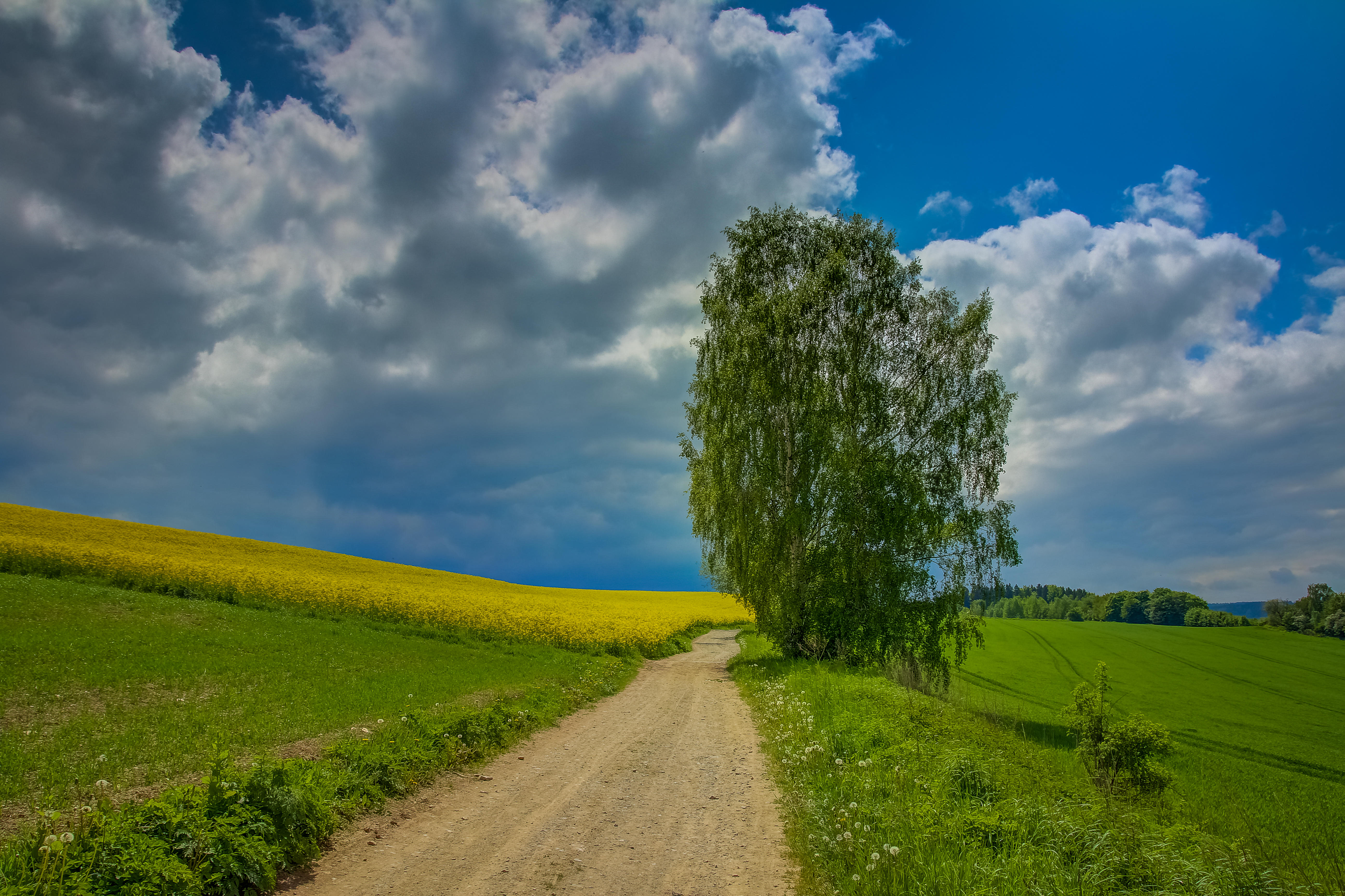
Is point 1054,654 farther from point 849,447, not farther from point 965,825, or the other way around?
point 965,825

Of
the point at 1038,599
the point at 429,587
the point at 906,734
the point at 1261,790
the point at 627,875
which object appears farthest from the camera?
the point at 1038,599

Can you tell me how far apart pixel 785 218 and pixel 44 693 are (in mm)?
26212

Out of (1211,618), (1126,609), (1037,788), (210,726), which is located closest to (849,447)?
(1037,788)

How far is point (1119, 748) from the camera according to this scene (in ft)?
44.8

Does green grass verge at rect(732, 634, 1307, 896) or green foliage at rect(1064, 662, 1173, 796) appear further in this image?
green foliage at rect(1064, 662, 1173, 796)

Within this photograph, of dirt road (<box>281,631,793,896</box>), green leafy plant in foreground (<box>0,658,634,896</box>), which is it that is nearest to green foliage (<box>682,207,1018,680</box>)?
dirt road (<box>281,631,793,896</box>)

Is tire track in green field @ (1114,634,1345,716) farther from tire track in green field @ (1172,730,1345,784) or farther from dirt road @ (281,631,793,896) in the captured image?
dirt road @ (281,631,793,896)

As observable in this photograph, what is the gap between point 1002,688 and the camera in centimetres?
3177

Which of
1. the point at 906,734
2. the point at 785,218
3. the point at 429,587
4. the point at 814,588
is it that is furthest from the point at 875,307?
the point at 429,587

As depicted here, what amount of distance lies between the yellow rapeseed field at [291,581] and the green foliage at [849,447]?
29.2ft

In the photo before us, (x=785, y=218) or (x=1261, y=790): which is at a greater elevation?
(x=785, y=218)

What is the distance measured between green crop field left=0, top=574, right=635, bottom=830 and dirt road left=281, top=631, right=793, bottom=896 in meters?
2.28

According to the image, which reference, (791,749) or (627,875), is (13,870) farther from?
(791,749)

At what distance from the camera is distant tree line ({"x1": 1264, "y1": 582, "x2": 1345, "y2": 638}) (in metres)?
56.4
